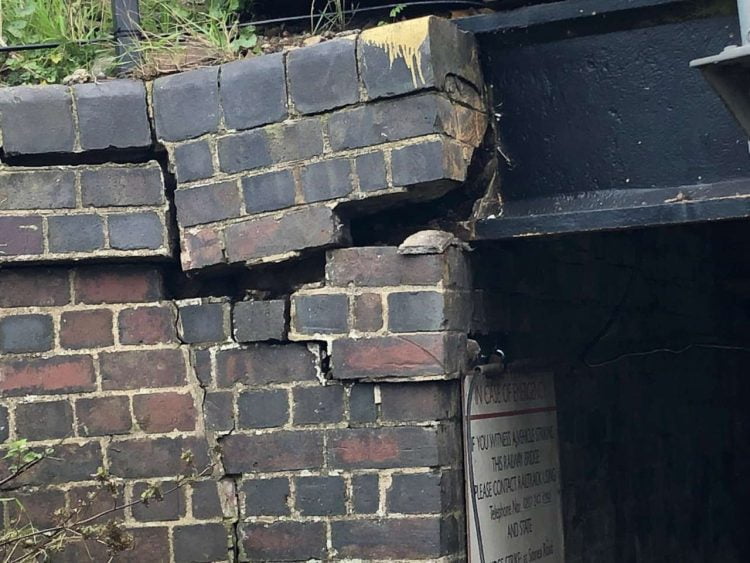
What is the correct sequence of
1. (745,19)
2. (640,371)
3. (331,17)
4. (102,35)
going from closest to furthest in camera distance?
(745,19)
(331,17)
(102,35)
(640,371)

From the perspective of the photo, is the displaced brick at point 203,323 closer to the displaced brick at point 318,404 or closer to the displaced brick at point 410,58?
the displaced brick at point 318,404

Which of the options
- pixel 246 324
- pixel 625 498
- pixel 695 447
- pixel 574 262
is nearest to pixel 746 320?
pixel 695 447

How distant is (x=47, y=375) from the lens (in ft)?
11.2

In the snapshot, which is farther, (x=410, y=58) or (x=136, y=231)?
(x=136, y=231)

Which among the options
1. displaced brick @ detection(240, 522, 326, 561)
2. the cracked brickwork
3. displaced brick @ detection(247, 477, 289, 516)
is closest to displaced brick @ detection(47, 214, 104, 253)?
the cracked brickwork

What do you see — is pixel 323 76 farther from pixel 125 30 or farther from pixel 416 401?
pixel 416 401

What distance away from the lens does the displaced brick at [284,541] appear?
3.32 m

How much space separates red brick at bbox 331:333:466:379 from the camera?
128 inches

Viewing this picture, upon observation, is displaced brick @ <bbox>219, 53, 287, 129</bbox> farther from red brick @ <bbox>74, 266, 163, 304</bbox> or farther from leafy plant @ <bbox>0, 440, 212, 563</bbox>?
leafy plant @ <bbox>0, 440, 212, 563</bbox>

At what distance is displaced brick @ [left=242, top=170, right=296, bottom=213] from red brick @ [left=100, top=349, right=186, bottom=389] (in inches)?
19.7

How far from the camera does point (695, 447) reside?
5754mm

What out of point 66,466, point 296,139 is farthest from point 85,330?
point 296,139

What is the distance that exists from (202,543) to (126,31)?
5.10 ft

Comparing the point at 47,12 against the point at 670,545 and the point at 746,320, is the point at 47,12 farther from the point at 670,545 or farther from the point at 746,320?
the point at 746,320
